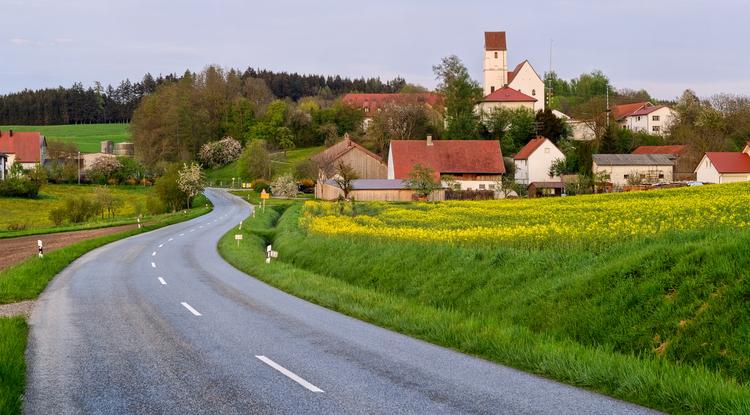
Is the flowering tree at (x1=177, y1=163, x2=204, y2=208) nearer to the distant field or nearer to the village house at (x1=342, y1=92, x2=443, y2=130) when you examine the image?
the village house at (x1=342, y1=92, x2=443, y2=130)

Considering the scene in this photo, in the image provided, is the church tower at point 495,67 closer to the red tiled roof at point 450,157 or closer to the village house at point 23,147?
the red tiled roof at point 450,157

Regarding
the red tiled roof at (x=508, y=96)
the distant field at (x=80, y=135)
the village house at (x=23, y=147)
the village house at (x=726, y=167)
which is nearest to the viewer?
the village house at (x=726, y=167)

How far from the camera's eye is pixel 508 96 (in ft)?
365

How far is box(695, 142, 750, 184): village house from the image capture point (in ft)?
239

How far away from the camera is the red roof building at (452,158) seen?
299 ft

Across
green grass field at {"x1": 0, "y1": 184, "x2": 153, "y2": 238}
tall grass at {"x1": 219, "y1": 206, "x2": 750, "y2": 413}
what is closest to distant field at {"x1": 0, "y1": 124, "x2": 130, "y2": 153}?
green grass field at {"x1": 0, "y1": 184, "x2": 153, "y2": 238}

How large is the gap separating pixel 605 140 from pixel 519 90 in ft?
61.5

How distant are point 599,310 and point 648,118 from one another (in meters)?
128

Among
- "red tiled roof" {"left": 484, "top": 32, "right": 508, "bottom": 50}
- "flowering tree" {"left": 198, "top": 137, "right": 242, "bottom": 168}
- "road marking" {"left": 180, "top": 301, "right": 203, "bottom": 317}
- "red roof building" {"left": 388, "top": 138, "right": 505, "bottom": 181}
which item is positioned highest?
"red tiled roof" {"left": 484, "top": 32, "right": 508, "bottom": 50}

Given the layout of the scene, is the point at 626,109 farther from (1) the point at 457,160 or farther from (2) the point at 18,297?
(2) the point at 18,297

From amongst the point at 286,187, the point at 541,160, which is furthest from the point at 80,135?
the point at 541,160

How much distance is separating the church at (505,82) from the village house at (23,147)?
251 ft

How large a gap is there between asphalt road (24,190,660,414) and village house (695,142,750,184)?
68663 mm

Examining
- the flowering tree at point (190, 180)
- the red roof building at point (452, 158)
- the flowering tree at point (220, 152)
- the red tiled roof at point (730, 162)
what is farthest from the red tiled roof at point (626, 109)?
the flowering tree at point (190, 180)
